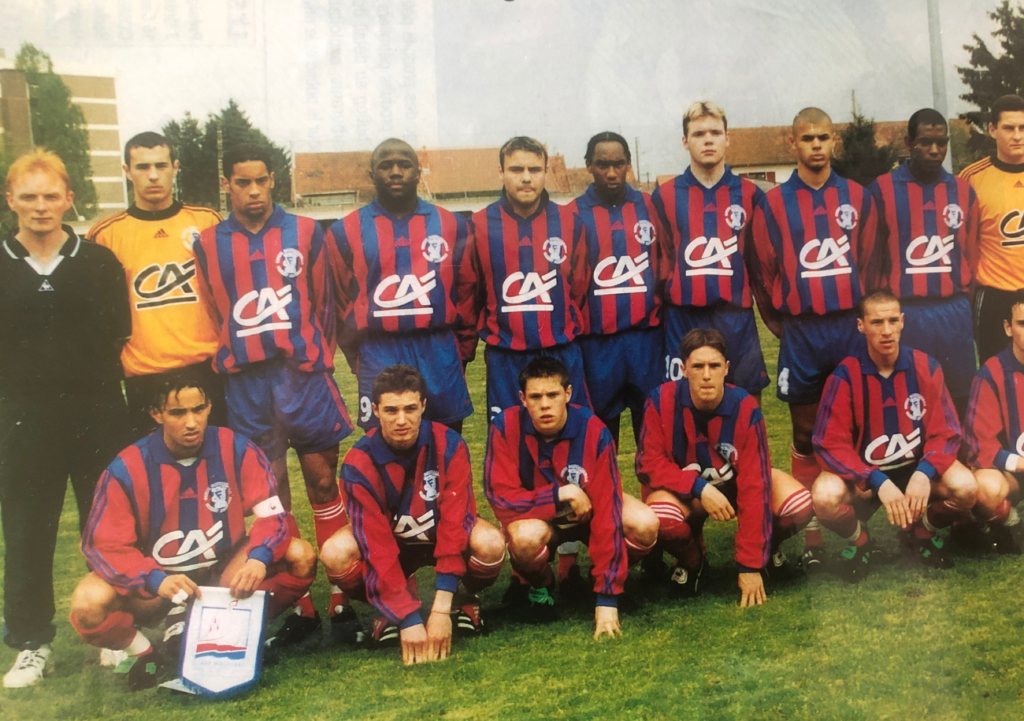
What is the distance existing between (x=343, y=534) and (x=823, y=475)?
1799 millimetres

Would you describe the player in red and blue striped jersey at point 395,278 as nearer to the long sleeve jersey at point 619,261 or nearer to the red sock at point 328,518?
the red sock at point 328,518

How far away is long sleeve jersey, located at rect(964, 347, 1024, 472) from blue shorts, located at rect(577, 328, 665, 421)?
4.10 ft

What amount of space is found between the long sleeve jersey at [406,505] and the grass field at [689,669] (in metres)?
0.24

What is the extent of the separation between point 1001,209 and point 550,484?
2.27 metres

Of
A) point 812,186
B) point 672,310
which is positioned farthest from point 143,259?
point 812,186

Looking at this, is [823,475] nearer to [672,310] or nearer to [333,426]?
[672,310]

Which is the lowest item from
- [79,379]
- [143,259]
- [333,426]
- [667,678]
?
[667,678]

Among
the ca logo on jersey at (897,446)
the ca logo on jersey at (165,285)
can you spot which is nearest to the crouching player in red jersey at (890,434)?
the ca logo on jersey at (897,446)

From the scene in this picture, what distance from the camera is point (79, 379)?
2984 mm

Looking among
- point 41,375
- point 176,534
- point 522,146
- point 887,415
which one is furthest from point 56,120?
point 887,415

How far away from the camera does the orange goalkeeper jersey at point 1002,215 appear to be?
3.59 m

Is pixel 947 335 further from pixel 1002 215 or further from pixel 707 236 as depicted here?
pixel 707 236

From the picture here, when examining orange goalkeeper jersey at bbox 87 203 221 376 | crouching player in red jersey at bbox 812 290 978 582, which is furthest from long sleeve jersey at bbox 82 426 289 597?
crouching player in red jersey at bbox 812 290 978 582

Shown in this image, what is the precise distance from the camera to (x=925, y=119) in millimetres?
3555
